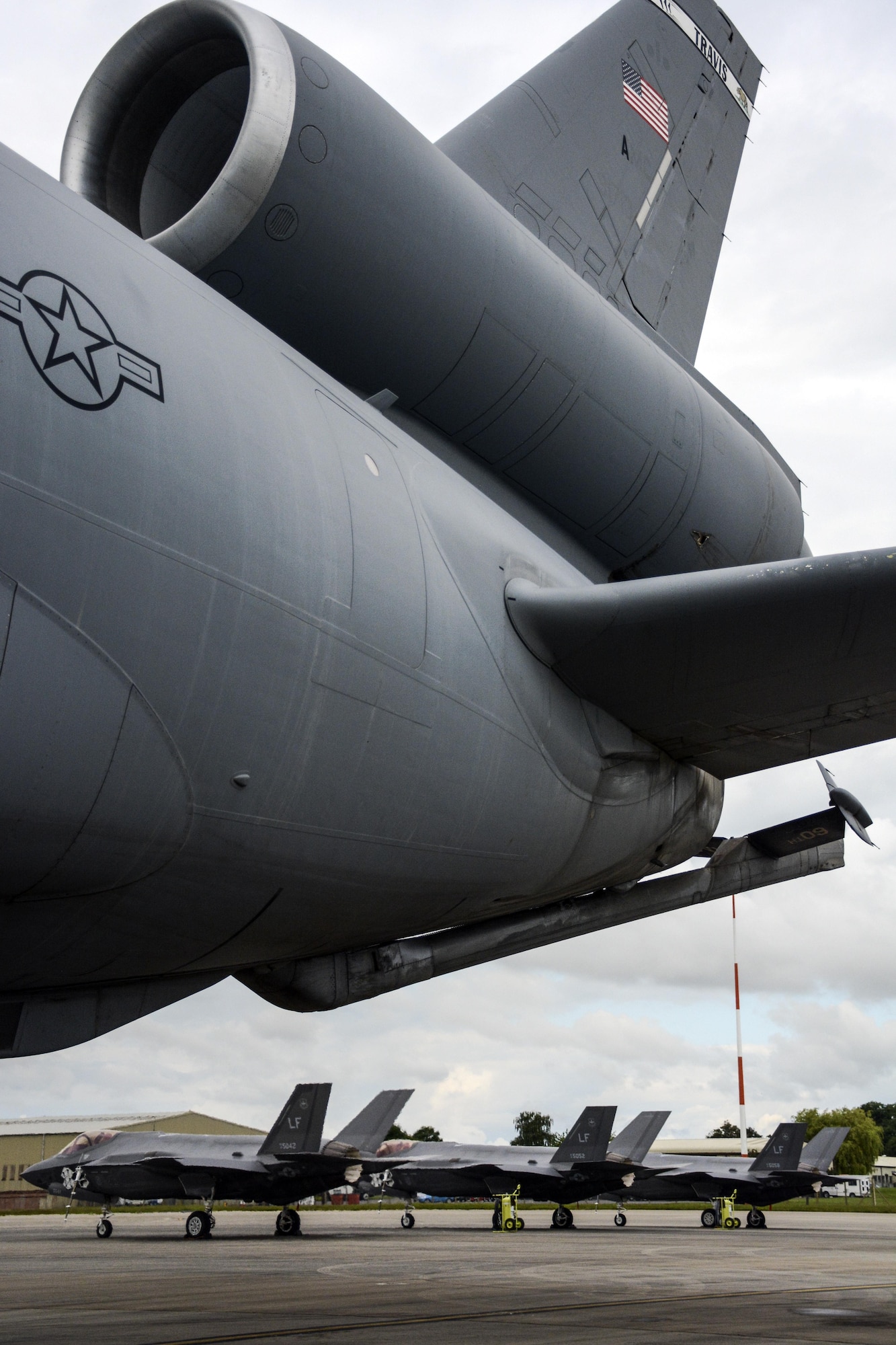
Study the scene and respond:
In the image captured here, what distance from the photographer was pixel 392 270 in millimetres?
6059

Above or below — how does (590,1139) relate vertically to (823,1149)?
above

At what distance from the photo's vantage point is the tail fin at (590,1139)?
97.5 ft

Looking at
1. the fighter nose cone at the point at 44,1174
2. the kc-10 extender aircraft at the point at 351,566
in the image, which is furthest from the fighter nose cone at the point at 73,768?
the fighter nose cone at the point at 44,1174

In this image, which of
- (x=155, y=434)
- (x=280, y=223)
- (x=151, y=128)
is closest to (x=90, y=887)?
(x=155, y=434)

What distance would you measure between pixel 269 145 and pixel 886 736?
15.4 feet

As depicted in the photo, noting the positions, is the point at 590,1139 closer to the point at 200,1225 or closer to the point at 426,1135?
the point at 200,1225

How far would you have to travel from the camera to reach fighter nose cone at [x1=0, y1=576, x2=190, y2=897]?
141 inches

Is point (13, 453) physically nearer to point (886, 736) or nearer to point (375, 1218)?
point (886, 736)

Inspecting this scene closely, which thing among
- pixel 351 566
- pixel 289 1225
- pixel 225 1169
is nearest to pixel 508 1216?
pixel 289 1225

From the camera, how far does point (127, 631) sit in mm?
3832

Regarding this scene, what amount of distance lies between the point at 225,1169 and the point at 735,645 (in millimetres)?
24233

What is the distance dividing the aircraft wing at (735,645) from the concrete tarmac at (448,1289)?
3.58 meters

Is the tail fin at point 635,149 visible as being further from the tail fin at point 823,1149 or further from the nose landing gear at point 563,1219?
the tail fin at point 823,1149

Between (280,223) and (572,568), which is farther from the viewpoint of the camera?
(572,568)
